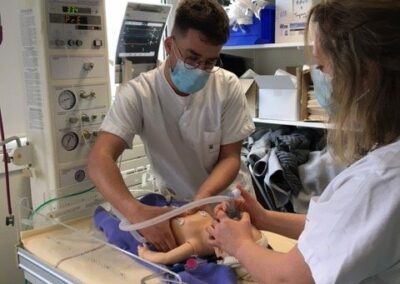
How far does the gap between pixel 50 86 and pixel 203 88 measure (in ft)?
1.98

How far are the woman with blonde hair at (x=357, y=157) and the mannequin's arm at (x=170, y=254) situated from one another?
0.36m

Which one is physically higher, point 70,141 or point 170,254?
point 70,141

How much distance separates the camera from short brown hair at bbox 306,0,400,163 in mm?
776

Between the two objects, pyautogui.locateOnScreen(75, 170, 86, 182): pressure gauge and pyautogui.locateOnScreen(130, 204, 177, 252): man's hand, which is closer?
pyautogui.locateOnScreen(130, 204, 177, 252): man's hand

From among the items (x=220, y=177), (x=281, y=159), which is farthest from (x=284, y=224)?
(x=281, y=159)

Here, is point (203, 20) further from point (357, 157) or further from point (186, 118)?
point (357, 157)

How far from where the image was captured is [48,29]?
61.7 inches

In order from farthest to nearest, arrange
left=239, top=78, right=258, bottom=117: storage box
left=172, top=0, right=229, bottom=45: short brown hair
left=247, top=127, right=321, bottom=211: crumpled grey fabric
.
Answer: left=239, top=78, right=258, bottom=117: storage box → left=247, top=127, right=321, bottom=211: crumpled grey fabric → left=172, top=0, right=229, bottom=45: short brown hair

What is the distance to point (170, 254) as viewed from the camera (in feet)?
3.99

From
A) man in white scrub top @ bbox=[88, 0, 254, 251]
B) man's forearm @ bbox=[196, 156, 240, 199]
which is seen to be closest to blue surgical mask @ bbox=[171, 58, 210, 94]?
man in white scrub top @ bbox=[88, 0, 254, 251]

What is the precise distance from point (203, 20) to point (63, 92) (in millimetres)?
613

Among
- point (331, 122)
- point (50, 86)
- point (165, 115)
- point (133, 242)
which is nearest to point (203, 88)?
point (165, 115)

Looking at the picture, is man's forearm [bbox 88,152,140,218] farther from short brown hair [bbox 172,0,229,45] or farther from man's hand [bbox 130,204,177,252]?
short brown hair [bbox 172,0,229,45]

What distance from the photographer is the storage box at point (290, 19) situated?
92.0 inches
